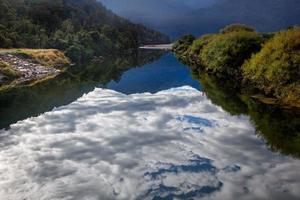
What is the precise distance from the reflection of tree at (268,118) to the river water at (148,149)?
0.24ft

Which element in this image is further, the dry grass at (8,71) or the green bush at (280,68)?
the dry grass at (8,71)

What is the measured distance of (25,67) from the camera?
7412 centimetres

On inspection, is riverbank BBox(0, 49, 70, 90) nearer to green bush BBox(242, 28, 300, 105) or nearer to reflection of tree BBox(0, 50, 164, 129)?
reflection of tree BBox(0, 50, 164, 129)

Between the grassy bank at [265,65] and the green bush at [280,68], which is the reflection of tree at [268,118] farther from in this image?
the green bush at [280,68]

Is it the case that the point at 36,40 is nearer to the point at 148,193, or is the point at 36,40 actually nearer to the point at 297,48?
the point at 297,48

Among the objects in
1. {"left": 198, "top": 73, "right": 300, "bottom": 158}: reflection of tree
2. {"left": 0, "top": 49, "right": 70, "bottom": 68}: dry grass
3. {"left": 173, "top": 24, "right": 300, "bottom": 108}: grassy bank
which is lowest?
{"left": 0, "top": 49, "right": 70, "bottom": 68}: dry grass

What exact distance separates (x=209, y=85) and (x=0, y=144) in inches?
1496

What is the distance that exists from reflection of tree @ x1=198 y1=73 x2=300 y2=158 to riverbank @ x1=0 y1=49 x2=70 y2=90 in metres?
27.2

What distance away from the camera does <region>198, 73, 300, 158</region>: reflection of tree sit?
89.7ft

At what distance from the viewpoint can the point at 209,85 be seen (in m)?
60.6

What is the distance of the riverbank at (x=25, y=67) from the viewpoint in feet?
204

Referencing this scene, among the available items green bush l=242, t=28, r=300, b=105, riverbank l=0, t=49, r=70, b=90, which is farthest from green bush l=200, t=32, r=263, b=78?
riverbank l=0, t=49, r=70, b=90

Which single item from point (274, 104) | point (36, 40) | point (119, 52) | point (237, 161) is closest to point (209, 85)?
point (274, 104)

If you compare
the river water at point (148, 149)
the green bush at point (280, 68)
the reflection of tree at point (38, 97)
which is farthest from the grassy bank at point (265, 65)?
the reflection of tree at point (38, 97)
